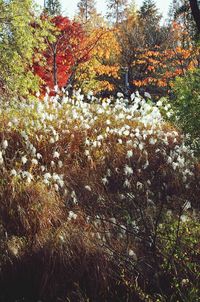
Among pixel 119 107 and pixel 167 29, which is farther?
pixel 167 29

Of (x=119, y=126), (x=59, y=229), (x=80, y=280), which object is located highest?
(x=119, y=126)

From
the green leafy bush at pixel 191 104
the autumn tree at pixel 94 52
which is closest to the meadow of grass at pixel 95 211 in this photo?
the green leafy bush at pixel 191 104

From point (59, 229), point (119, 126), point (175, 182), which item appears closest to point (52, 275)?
point (59, 229)

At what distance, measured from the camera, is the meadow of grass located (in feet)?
17.1

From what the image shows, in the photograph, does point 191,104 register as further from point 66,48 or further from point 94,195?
point 66,48

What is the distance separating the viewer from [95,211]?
7.27 m

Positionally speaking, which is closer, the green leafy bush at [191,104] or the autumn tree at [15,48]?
the green leafy bush at [191,104]

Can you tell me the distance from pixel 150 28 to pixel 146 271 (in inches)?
1120

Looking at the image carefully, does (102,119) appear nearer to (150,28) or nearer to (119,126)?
(119,126)

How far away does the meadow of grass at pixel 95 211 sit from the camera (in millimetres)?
5203

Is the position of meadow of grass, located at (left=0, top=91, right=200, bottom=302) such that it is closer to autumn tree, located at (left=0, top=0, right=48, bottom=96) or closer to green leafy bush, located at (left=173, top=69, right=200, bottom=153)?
autumn tree, located at (left=0, top=0, right=48, bottom=96)

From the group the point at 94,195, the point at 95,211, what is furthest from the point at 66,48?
the point at 95,211

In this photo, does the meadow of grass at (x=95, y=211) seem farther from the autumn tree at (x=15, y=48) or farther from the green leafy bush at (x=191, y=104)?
the green leafy bush at (x=191, y=104)

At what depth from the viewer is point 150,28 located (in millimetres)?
31594
